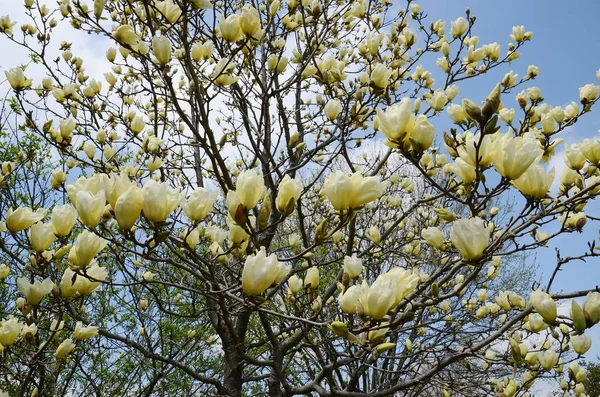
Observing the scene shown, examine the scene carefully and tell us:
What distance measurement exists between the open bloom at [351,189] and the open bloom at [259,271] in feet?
0.69

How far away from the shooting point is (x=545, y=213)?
1450 millimetres

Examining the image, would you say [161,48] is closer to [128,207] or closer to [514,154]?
[128,207]

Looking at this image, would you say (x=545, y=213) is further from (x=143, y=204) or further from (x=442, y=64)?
(x=442, y=64)

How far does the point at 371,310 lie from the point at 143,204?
59 cm

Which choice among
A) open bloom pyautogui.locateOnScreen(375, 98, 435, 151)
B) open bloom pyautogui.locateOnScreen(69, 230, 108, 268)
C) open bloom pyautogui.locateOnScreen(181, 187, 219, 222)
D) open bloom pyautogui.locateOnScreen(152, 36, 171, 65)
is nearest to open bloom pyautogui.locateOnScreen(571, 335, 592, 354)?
open bloom pyautogui.locateOnScreen(375, 98, 435, 151)

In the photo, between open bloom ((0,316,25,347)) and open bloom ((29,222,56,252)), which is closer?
open bloom ((29,222,56,252))

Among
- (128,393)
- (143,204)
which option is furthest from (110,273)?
(143,204)

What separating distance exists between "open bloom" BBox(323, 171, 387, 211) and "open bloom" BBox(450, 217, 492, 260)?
21 cm

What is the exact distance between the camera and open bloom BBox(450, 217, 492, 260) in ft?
3.67

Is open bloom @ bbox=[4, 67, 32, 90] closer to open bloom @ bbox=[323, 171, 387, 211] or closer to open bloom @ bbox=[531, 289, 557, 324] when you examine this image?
open bloom @ bbox=[323, 171, 387, 211]

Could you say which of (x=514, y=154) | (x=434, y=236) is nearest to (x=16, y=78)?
(x=434, y=236)

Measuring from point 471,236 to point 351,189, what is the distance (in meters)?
0.31

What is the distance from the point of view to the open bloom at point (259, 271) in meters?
1.10

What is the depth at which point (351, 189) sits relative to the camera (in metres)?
1.15
